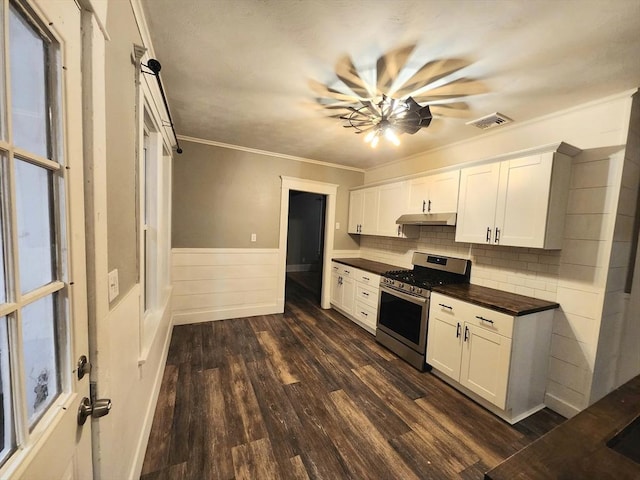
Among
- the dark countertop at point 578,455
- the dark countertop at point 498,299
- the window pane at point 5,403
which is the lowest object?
the dark countertop at point 578,455

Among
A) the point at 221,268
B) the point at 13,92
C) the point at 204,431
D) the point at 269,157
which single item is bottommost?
the point at 204,431

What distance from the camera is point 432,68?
5.66ft

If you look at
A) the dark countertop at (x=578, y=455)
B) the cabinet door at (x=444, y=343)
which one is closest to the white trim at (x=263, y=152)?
the cabinet door at (x=444, y=343)

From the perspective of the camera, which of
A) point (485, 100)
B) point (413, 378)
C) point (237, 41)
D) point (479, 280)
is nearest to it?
point (237, 41)

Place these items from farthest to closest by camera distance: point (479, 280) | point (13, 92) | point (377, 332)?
point (377, 332) → point (479, 280) → point (13, 92)

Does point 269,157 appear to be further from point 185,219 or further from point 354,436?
point 354,436

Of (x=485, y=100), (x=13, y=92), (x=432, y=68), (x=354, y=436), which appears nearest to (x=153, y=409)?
(x=354, y=436)

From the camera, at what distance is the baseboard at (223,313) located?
3.53 meters

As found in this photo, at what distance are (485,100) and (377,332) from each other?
8.77 ft

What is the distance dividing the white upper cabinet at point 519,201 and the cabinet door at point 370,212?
1472 mm

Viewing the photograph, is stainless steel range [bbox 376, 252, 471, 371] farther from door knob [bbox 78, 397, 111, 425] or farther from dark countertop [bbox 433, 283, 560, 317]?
door knob [bbox 78, 397, 111, 425]

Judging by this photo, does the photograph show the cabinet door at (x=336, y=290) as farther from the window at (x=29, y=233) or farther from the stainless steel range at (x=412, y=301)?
the window at (x=29, y=233)

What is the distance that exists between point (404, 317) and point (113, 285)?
2677mm

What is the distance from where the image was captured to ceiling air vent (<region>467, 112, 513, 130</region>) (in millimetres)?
2355
